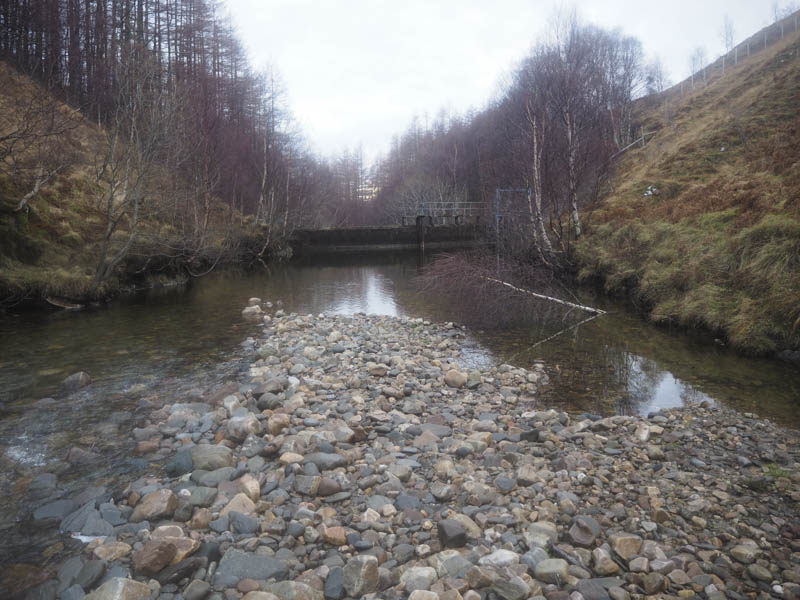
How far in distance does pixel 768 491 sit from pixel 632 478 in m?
0.94

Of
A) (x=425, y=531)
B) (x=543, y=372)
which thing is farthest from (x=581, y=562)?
(x=543, y=372)

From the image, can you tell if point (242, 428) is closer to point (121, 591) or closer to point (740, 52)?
point (121, 591)

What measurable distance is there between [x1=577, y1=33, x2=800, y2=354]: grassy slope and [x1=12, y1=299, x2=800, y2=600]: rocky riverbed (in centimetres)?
416

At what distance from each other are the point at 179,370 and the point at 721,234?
11.6 metres

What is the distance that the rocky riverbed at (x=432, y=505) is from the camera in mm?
2727

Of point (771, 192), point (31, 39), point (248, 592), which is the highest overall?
point (31, 39)

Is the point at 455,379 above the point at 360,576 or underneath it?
above

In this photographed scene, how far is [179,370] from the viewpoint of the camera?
7387 millimetres

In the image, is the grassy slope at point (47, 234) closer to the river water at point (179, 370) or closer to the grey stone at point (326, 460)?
the river water at point (179, 370)

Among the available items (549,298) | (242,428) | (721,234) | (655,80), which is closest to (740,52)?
(655,80)

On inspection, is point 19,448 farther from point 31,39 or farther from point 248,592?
point 31,39

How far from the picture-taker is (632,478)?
149 inches

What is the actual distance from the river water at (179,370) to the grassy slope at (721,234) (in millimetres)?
758

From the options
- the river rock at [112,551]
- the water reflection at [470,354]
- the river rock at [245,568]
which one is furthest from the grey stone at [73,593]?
the water reflection at [470,354]
